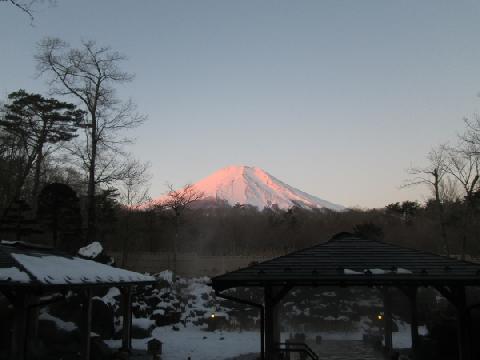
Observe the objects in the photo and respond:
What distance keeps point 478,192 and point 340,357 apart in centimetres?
1866

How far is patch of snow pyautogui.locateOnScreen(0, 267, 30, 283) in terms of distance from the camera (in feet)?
25.5

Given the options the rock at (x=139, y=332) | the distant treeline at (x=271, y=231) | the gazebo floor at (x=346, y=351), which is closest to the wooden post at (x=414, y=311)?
the gazebo floor at (x=346, y=351)

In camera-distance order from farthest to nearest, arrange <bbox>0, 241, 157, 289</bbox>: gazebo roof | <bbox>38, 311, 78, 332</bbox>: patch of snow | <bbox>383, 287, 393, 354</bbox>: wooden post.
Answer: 1. <bbox>383, 287, 393, 354</bbox>: wooden post
2. <bbox>38, 311, 78, 332</bbox>: patch of snow
3. <bbox>0, 241, 157, 289</bbox>: gazebo roof

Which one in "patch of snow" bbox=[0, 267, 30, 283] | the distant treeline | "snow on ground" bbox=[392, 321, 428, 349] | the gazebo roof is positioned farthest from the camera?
the distant treeline

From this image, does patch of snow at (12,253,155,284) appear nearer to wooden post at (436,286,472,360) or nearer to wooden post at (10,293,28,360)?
wooden post at (10,293,28,360)

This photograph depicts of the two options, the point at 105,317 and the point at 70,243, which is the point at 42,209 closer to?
the point at 70,243

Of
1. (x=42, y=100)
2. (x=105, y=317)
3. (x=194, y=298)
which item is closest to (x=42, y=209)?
(x=105, y=317)

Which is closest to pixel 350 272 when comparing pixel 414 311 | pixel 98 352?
pixel 414 311

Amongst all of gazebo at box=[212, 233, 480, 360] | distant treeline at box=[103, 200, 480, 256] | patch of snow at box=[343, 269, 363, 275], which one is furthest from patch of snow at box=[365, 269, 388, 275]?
distant treeline at box=[103, 200, 480, 256]

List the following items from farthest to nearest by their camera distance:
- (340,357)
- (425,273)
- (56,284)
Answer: (340,357)
(425,273)
(56,284)

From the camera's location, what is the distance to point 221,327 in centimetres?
2375

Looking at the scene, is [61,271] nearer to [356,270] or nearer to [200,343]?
[356,270]

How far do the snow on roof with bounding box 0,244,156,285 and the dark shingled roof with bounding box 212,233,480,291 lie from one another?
298cm

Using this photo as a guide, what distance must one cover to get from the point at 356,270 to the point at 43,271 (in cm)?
607
